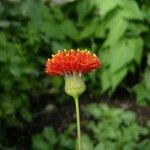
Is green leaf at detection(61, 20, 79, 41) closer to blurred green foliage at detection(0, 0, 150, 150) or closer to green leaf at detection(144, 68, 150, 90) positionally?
blurred green foliage at detection(0, 0, 150, 150)

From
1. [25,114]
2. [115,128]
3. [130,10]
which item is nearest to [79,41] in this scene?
[130,10]

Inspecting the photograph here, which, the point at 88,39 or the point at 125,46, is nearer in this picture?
the point at 125,46

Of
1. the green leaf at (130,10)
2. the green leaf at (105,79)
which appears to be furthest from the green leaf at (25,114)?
the green leaf at (130,10)

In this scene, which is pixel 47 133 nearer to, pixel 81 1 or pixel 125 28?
pixel 125 28

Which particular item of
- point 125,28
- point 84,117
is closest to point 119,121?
point 84,117

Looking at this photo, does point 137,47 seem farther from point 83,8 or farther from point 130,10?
point 83,8

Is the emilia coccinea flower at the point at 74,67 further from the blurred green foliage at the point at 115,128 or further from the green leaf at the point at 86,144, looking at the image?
the blurred green foliage at the point at 115,128
